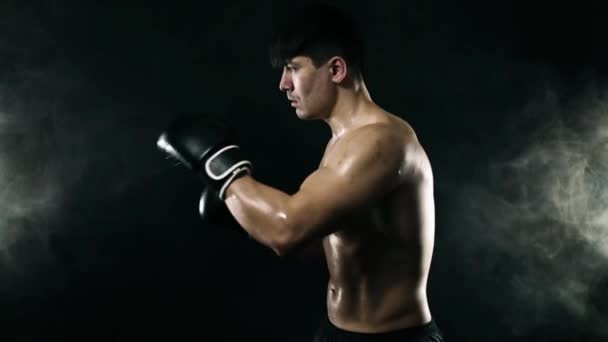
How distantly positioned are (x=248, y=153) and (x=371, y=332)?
69.1 inches

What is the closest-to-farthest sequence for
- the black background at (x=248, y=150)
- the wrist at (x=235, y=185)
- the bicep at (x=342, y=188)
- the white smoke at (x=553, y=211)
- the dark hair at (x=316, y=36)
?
the bicep at (x=342, y=188), the wrist at (x=235, y=185), the dark hair at (x=316, y=36), the black background at (x=248, y=150), the white smoke at (x=553, y=211)

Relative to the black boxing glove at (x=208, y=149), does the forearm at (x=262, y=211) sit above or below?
below

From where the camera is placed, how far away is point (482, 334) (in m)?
3.68

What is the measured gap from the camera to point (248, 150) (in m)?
3.59

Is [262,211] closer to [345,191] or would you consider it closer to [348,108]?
[345,191]

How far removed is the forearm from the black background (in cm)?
175

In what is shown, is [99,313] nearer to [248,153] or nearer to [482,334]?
[248,153]

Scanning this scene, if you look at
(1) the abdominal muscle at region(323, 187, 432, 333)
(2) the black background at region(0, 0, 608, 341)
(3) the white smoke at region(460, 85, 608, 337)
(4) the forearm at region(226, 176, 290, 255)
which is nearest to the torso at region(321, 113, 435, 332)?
(1) the abdominal muscle at region(323, 187, 432, 333)

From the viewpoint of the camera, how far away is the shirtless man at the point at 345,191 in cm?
177

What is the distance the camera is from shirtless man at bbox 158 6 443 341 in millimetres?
1771

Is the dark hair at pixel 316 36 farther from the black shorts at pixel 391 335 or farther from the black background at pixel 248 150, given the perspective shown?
the black background at pixel 248 150

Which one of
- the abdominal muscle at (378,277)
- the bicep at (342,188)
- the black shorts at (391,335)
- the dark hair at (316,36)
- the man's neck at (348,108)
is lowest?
the black shorts at (391,335)

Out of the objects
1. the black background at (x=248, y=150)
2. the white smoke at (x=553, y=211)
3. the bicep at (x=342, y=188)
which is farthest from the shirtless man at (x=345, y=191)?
the white smoke at (x=553, y=211)

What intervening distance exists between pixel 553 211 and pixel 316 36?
2.13 m
